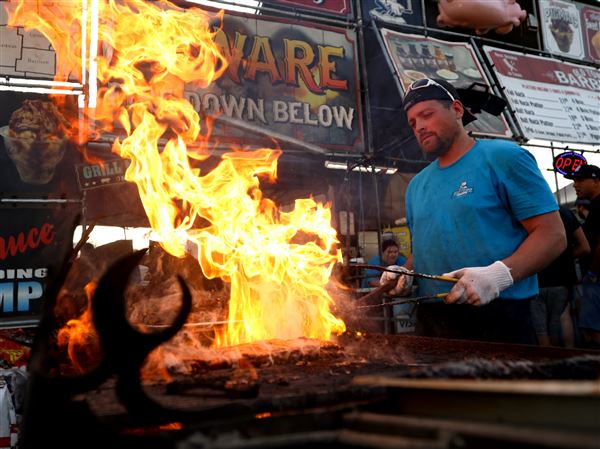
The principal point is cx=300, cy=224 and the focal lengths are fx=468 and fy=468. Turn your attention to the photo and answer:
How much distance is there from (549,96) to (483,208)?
30.4 feet

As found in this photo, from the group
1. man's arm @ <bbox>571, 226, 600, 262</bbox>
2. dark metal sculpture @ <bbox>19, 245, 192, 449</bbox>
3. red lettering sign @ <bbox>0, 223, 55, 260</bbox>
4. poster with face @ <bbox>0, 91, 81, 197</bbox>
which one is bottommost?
dark metal sculpture @ <bbox>19, 245, 192, 449</bbox>

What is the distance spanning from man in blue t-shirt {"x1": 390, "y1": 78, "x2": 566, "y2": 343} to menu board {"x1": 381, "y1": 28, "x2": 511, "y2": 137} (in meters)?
5.72

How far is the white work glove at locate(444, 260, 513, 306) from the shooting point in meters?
2.73

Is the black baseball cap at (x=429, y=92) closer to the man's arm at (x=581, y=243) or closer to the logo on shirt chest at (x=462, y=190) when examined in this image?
the logo on shirt chest at (x=462, y=190)

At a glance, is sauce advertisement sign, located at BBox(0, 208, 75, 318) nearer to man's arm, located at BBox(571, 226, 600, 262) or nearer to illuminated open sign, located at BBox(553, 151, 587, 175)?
man's arm, located at BBox(571, 226, 600, 262)

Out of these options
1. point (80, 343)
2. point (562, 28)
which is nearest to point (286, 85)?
point (80, 343)

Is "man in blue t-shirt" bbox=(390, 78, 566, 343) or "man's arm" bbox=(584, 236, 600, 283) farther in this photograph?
"man's arm" bbox=(584, 236, 600, 283)

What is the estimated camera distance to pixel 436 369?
59.1 inches

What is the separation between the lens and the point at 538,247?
9.92 ft

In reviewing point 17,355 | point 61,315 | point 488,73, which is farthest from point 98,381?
point 488,73

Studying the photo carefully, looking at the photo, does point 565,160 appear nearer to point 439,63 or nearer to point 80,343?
point 439,63

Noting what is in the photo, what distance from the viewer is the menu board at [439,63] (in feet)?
30.7

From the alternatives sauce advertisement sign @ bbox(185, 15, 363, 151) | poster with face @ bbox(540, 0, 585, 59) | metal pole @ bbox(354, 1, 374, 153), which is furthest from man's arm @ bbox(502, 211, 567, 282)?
poster with face @ bbox(540, 0, 585, 59)

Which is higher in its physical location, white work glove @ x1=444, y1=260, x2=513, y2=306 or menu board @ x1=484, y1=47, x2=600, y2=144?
menu board @ x1=484, y1=47, x2=600, y2=144
